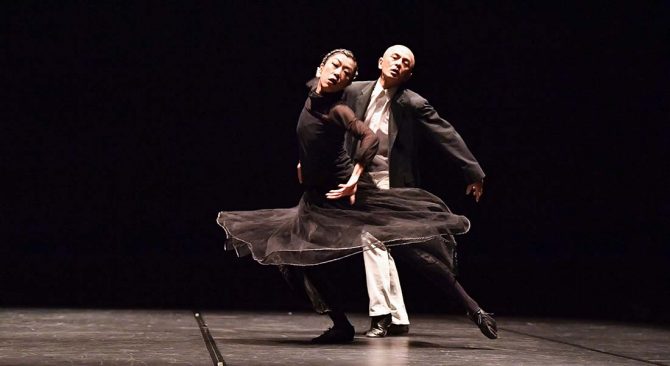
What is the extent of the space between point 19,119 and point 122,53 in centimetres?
76

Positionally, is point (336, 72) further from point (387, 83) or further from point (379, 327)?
point (379, 327)

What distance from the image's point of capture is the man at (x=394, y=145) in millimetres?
3801

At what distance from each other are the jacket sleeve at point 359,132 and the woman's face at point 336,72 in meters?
0.08

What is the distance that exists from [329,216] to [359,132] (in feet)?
0.95

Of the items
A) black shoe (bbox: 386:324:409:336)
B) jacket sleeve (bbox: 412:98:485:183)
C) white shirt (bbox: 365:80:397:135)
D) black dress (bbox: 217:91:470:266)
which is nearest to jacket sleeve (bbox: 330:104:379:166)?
black dress (bbox: 217:91:470:266)

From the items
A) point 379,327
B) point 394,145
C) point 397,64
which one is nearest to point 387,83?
point 397,64

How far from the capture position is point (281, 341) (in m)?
3.63

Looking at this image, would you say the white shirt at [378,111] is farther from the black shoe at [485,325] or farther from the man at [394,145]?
the black shoe at [485,325]

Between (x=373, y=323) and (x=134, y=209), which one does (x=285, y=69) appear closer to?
(x=134, y=209)

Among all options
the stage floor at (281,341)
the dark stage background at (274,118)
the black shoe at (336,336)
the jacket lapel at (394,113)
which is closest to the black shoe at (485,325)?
the stage floor at (281,341)

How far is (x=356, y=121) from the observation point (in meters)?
3.43

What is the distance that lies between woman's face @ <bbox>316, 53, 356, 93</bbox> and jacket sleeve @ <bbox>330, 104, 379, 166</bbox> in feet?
0.26

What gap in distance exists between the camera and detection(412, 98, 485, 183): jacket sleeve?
150 inches

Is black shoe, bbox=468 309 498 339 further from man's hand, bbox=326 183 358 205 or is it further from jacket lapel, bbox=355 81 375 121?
jacket lapel, bbox=355 81 375 121
